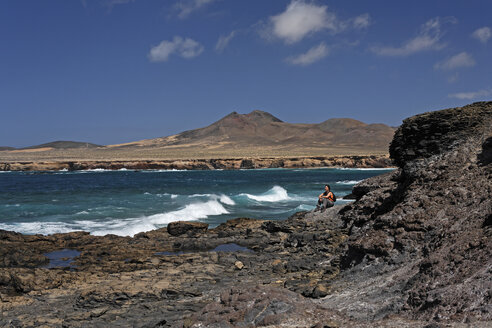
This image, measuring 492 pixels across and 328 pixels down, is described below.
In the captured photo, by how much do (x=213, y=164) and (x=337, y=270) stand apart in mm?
102027

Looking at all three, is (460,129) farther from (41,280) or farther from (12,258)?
(12,258)

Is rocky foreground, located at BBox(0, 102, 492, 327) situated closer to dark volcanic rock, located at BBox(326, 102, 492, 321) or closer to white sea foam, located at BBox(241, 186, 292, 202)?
dark volcanic rock, located at BBox(326, 102, 492, 321)

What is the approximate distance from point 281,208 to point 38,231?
14.6 metres

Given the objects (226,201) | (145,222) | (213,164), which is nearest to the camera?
(145,222)

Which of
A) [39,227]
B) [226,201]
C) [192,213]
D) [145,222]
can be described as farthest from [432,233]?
[226,201]

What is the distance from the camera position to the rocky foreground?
5020 mm

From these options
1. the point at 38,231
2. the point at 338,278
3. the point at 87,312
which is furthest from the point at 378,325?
the point at 38,231

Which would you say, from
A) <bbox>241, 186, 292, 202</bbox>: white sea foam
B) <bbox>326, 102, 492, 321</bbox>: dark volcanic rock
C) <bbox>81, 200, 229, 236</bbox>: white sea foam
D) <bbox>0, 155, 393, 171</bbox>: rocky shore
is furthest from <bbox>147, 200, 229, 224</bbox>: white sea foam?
<bbox>0, 155, 393, 171</bbox>: rocky shore

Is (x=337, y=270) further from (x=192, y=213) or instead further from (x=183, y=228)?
(x=192, y=213)

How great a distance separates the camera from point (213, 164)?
11012 centimetres

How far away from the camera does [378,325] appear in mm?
4602

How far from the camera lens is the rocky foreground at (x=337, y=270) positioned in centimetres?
502

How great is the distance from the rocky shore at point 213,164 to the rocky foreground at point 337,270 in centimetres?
9360

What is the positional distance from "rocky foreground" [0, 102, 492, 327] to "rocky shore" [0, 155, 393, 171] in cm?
9360
